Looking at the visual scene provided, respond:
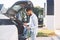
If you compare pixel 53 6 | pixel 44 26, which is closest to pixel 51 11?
pixel 53 6

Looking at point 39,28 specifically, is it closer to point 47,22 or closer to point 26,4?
point 47,22

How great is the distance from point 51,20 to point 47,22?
81 mm

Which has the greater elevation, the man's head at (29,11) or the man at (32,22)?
the man's head at (29,11)

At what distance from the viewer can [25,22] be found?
10.6 feet

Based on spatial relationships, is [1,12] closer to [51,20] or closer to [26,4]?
[26,4]

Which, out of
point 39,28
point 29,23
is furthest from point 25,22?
point 39,28

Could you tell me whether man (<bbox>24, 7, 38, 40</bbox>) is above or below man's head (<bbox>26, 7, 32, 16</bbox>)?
below

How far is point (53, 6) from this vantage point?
10.8 ft

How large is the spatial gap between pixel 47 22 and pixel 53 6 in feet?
1.01

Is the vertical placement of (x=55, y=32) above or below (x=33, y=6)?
below

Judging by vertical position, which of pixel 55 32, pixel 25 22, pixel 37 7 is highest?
pixel 37 7

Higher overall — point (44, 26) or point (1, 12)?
point (1, 12)

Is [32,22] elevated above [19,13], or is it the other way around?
[19,13]

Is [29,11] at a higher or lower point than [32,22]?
higher
